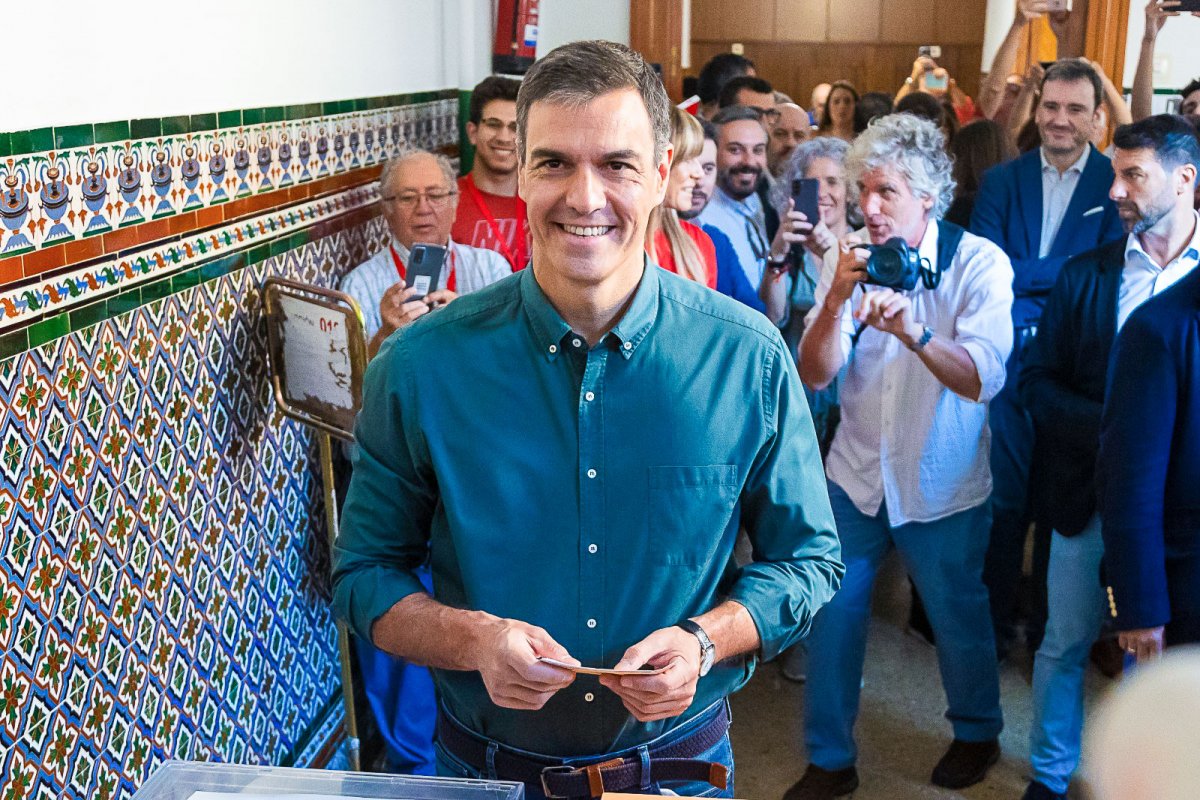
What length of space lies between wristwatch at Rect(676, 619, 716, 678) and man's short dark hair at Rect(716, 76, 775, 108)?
13.4ft

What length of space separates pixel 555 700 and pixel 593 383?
15.2 inches

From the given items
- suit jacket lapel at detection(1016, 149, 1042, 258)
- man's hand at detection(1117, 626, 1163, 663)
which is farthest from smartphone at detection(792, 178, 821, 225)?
man's hand at detection(1117, 626, 1163, 663)

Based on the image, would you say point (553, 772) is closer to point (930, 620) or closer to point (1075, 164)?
point (930, 620)

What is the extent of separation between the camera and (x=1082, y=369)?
2.99 metres

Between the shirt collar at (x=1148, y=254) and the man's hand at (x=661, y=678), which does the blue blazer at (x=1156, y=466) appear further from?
the man's hand at (x=661, y=678)

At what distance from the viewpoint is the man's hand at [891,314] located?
279 centimetres

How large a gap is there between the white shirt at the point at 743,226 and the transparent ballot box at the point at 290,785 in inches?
107

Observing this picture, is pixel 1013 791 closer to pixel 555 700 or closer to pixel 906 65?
pixel 555 700

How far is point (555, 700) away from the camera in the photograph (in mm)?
1519

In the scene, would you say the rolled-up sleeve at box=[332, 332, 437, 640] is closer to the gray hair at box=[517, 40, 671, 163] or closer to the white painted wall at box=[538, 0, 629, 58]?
the gray hair at box=[517, 40, 671, 163]

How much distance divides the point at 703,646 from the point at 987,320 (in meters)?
1.70

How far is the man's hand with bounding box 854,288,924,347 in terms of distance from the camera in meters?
2.79

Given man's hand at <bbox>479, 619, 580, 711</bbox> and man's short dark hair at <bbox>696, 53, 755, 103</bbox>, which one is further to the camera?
man's short dark hair at <bbox>696, 53, 755, 103</bbox>

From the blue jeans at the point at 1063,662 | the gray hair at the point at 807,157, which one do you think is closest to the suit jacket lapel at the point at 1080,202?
the gray hair at the point at 807,157
